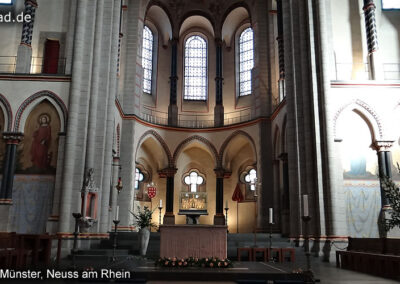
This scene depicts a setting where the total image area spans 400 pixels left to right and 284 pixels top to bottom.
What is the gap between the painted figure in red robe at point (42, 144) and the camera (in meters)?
16.9

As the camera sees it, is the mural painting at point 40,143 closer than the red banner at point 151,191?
Yes

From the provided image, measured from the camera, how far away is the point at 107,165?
17656mm

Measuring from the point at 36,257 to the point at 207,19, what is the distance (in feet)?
69.7

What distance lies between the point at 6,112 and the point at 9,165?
2.24 m

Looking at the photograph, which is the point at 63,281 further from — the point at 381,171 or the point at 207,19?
the point at 207,19

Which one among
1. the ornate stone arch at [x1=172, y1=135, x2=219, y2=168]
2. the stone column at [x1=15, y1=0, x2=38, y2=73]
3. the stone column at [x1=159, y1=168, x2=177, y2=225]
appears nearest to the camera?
the stone column at [x1=15, y1=0, x2=38, y2=73]

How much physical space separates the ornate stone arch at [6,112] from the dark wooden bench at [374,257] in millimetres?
13365

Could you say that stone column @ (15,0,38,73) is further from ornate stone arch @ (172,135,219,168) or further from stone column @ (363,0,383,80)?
stone column @ (363,0,383,80)

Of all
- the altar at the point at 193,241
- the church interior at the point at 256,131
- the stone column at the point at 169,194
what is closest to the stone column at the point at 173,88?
the stone column at the point at 169,194

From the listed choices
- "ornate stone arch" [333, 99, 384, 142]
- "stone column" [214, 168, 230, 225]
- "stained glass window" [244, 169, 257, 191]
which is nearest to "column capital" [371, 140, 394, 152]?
"ornate stone arch" [333, 99, 384, 142]

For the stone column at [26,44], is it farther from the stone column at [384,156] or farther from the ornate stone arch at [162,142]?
the stone column at [384,156]

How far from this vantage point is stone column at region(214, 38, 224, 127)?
92.6ft

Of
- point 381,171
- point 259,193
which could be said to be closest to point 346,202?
point 381,171

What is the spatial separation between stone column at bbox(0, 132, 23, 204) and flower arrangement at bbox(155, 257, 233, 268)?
8.61 meters
